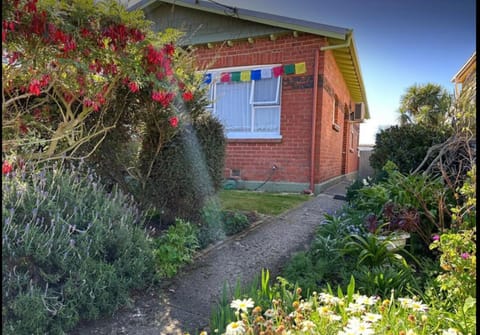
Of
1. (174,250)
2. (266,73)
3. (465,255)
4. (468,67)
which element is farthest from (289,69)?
(465,255)

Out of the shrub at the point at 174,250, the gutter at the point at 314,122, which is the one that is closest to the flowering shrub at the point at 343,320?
the shrub at the point at 174,250

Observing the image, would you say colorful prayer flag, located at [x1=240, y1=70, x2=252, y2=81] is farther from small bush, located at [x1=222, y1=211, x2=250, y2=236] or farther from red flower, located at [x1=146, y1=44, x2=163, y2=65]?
red flower, located at [x1=146, y1=44, x2=163, y2=65]

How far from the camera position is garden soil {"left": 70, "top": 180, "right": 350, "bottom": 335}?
2088 mm

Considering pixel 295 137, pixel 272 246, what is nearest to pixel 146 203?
pixel 272 246

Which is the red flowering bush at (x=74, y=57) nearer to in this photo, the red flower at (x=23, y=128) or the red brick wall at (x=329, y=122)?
the red flower at (x=23, y=128)

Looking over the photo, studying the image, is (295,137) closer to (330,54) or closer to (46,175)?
(330,54)

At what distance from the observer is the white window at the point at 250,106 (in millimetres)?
8023

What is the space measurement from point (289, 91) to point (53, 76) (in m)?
5.94

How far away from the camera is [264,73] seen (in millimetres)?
7992

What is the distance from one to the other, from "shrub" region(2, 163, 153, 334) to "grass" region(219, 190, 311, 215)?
2736mm

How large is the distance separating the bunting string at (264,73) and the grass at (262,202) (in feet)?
9.77

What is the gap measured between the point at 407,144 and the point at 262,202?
3044 mm

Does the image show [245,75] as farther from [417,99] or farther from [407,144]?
[417,99]

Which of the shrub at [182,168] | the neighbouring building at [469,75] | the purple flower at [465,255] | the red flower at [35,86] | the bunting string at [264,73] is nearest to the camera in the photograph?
the purple flower at [465,255]
